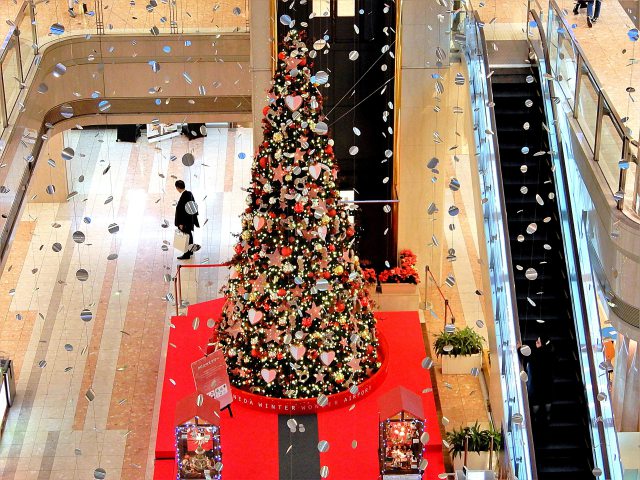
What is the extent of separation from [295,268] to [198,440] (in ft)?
5.99

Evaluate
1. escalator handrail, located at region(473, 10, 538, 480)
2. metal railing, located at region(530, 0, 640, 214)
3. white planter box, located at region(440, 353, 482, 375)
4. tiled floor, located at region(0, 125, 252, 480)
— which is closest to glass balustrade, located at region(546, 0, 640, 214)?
metal railing, located at region(530, 0, 640, 214)

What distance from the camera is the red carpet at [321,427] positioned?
36.8 ft

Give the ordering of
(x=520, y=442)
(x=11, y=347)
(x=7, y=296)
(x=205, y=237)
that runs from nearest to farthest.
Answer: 1. (x=520, y=442)
2. (x=11, y=347)
3. (x=7, y=296)
4. (x=205, y=237)

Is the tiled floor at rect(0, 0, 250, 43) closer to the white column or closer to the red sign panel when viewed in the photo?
the white column

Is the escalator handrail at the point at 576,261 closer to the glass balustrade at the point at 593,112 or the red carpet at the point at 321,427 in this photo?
the glass balustrade at the point at 593,112

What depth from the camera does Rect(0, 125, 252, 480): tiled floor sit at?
12.0 meters

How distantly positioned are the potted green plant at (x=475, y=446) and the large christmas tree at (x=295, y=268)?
4.02 ft

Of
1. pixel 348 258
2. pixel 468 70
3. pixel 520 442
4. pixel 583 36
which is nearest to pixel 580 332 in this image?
pixel 520 442

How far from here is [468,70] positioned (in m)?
12.8

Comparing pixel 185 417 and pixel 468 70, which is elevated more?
pixel 468 70

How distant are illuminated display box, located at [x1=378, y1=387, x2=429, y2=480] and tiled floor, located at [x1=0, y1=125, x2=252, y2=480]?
219 cm

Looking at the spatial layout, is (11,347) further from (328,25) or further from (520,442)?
(520,442)

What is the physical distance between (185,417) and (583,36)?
20.6 feet

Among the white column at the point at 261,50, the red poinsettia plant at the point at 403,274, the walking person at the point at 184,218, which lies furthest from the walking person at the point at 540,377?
the walking person at the point at 184,218
